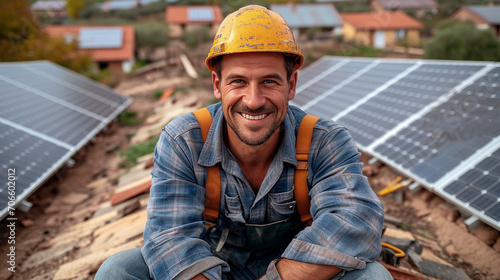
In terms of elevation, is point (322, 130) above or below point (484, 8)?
above

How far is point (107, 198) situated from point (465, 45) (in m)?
21.3

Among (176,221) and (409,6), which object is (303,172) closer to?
(176,221)

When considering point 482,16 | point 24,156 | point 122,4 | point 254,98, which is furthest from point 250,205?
point 122,4

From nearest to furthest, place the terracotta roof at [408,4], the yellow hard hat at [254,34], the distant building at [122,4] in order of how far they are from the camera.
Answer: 1. the yellow hard hat at [254,34]
2. the terracotta roof at [408,4]
3. the distant building at [122,4]

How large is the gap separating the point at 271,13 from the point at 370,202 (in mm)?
1574

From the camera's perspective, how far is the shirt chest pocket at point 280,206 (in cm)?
235

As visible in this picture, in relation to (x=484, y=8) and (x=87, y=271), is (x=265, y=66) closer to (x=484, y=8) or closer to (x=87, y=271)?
(x=87, y=271)

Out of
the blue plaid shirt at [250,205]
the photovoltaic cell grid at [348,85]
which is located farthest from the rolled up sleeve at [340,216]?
the photovoltaic cell grid at [348,85]

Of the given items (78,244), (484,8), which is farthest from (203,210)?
(484,8)

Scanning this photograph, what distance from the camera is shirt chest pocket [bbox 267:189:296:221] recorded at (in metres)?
2.35

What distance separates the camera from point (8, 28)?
60.0 feet

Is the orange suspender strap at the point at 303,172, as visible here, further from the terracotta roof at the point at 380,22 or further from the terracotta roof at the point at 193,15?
the terracotta roof at the point at 193,15

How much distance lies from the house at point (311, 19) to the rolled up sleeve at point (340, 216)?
3351cm

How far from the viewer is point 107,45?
93.7 ft
